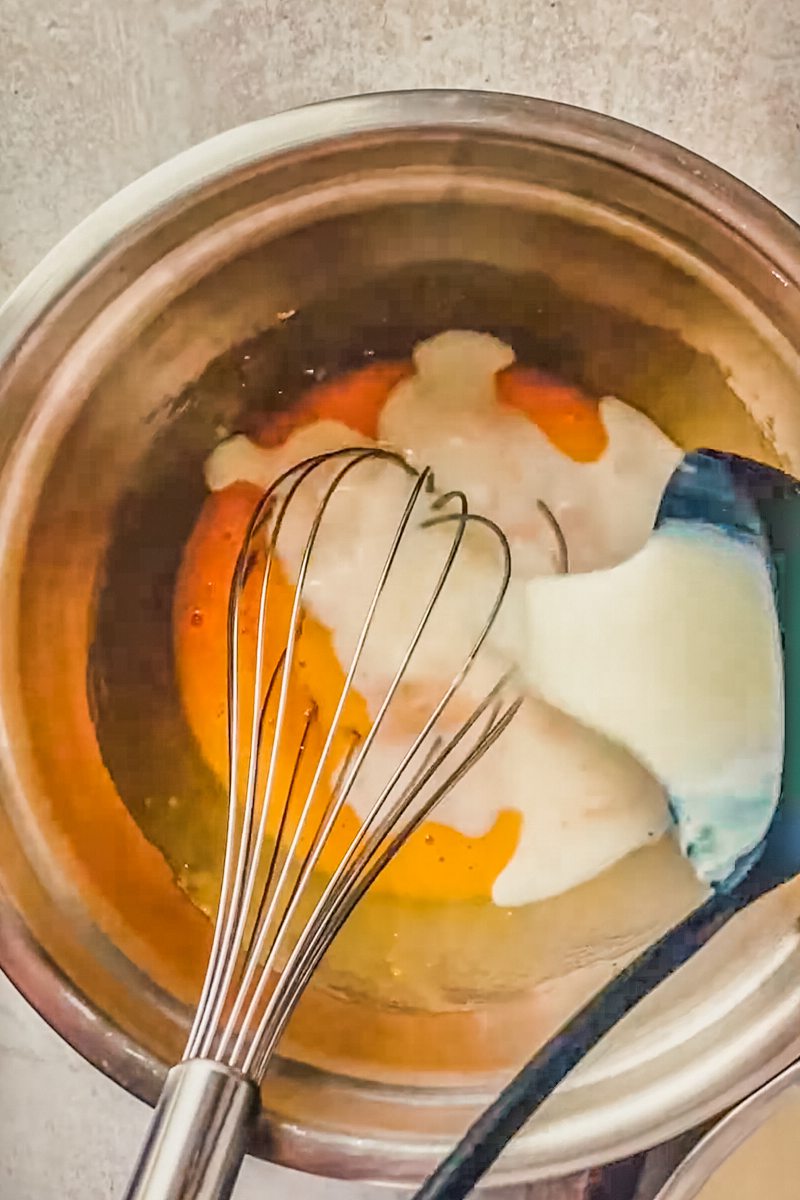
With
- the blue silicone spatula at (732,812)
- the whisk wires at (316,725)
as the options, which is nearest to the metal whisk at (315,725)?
the whisk wires at (316,725)

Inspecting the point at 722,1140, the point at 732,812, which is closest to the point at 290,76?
the point at 732,812

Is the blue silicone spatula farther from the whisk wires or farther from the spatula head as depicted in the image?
the whisk wires

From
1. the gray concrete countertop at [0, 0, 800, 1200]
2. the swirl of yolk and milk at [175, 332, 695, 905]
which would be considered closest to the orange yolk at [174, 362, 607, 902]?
the swirl of yolk and milk at [175, 332, 695, 905]

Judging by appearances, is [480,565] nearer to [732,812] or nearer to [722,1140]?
[732,812]

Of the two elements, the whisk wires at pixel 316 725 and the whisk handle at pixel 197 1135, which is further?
the whisk wires at pixel 316 725

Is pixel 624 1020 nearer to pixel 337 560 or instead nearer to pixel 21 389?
pixel 337 560

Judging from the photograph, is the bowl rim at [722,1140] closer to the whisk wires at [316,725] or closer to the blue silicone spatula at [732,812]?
the blue silicone spatula at [732,812]
